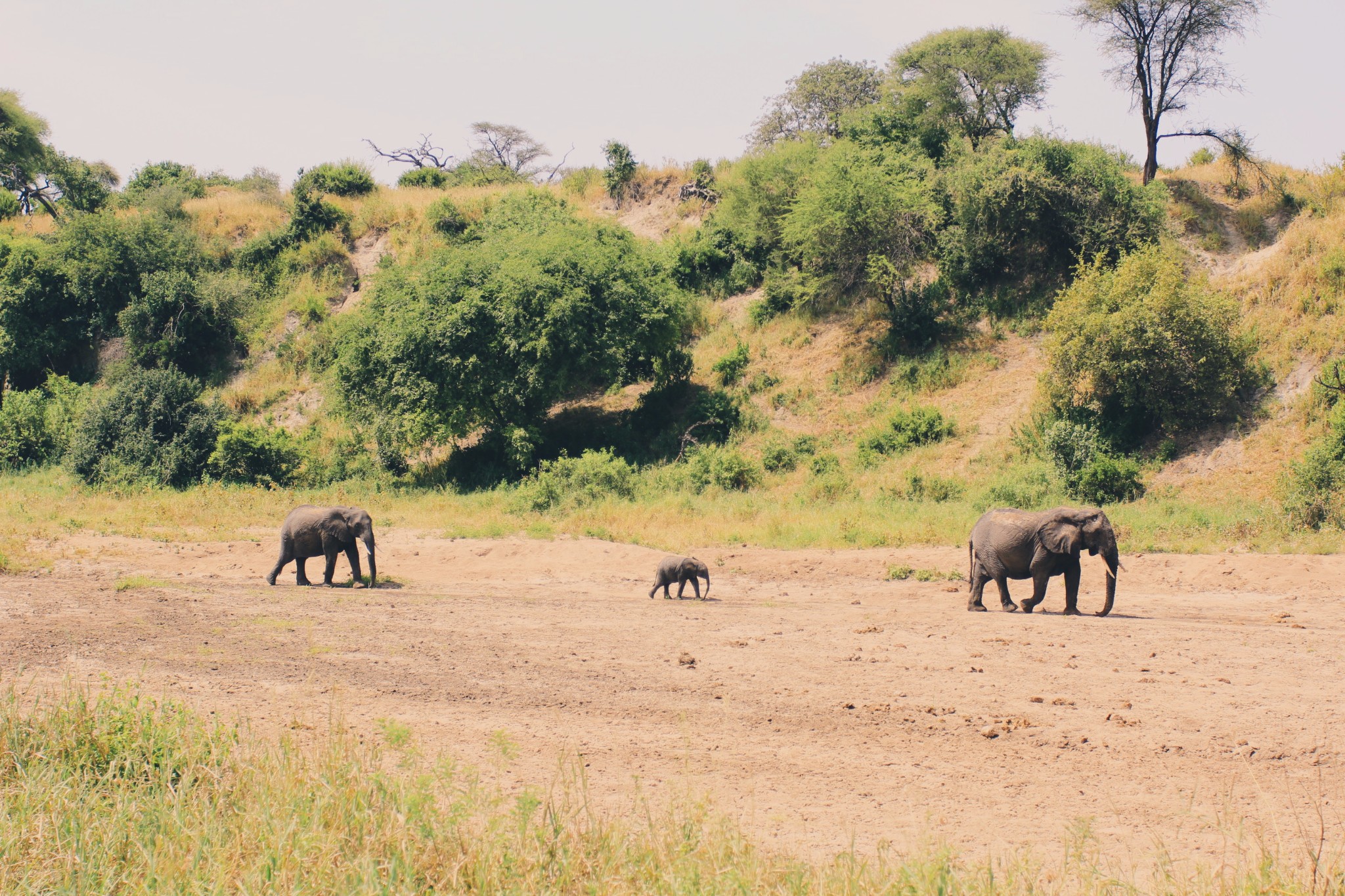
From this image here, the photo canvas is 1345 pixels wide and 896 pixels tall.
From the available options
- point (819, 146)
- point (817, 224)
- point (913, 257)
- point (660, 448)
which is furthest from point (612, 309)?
point (819, 146)

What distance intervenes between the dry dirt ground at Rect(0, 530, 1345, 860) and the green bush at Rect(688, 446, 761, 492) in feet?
39.1

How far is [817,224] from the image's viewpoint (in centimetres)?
3262

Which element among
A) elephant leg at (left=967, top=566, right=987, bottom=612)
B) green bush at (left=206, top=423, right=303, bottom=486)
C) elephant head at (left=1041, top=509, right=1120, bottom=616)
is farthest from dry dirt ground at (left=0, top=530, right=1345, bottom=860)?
green bush at (left=206, top=423, right=303, bottom=486)

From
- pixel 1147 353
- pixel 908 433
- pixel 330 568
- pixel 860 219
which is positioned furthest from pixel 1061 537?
pixel 860 219

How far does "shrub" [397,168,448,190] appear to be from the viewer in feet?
184

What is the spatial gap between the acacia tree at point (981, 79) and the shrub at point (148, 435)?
29133 mm

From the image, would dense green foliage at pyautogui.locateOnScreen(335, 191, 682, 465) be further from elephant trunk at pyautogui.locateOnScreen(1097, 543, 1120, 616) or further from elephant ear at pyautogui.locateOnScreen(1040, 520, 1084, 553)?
elephant trunk at pyautogui.locateOnScreen(1097, 543, 1120, 616)

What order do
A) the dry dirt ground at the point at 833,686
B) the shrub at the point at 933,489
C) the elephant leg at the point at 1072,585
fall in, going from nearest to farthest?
the dry dirt ground at the point at 833,686
the elephant leg at the point at 1072,585
the shrub at the point at 933,489

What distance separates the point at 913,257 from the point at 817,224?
3.58 meters

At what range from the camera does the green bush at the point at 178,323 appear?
40.9 meters

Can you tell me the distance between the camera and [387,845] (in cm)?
539

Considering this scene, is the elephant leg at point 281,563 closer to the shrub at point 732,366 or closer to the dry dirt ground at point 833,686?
the dry dirt ground at point 833,686

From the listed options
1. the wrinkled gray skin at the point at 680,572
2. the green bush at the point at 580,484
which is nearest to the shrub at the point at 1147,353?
the green bush at the point at 580,484

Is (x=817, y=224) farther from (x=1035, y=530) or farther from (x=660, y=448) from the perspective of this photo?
(x=1035, y=530)
